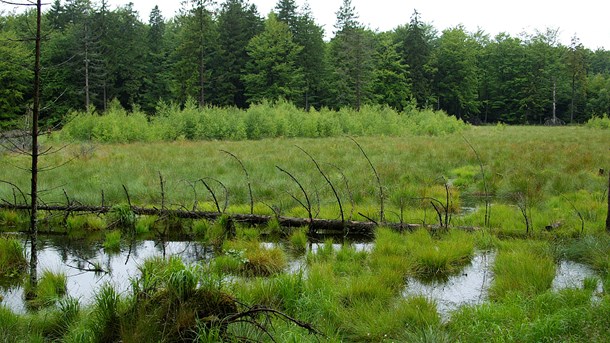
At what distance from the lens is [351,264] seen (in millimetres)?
6395

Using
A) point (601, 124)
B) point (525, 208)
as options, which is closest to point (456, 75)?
point (601, 124)

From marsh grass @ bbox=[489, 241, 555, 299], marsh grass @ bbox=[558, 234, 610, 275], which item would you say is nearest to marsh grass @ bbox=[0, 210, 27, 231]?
marsh grass @ bbox=[489, 241, 555, 299]

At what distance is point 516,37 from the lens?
72062 millimetres

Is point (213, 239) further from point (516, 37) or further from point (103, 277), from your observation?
point (516, 37)

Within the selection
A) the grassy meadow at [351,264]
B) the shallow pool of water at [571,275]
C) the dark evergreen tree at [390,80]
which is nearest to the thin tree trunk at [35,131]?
the grassy meadow at [351,264]

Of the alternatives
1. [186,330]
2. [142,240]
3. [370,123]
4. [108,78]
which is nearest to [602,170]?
[142,240]

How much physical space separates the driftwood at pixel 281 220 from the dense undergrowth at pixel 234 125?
18001 millimetres

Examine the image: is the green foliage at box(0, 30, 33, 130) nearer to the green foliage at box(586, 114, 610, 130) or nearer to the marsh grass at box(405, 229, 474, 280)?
the marsh grass at box(405, 229, 474, 280)

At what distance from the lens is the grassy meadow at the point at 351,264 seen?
4.04m

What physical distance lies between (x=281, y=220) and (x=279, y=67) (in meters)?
44.7

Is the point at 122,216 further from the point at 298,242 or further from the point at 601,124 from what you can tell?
the point at 601,124

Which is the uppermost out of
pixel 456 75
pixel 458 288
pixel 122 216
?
pixel 456 75

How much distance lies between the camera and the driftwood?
8250 mm

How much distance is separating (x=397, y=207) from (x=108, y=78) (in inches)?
1920
